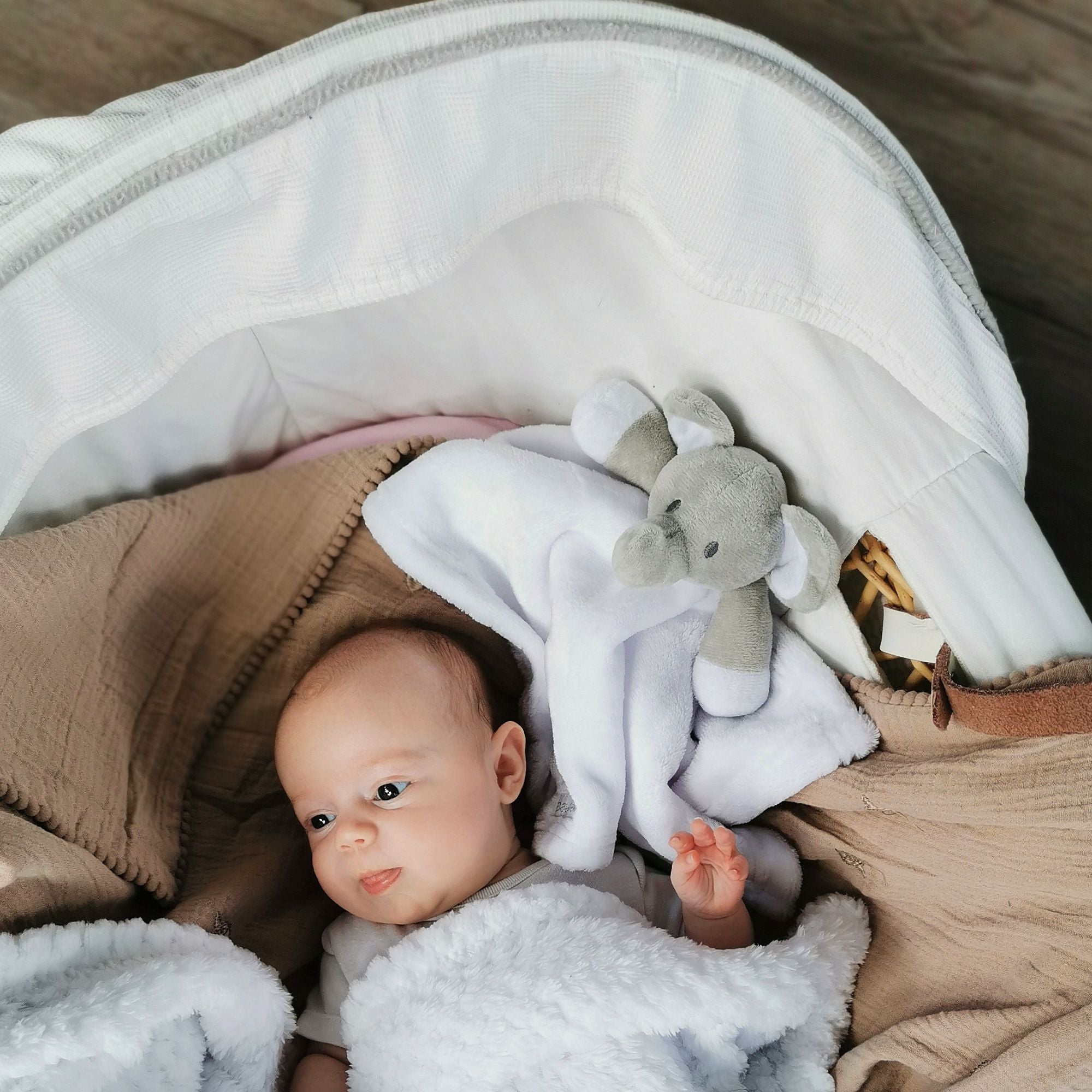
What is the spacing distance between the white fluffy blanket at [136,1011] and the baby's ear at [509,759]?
25cm

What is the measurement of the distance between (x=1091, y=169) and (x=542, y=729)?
Answer: 3.24 feet

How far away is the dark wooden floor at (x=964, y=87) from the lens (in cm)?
130

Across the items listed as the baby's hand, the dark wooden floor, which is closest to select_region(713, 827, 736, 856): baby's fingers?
the baby's hand

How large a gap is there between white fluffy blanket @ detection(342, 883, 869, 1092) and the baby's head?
47mm

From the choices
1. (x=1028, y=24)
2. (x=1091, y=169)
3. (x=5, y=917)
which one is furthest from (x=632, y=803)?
(x=1028, y=24)

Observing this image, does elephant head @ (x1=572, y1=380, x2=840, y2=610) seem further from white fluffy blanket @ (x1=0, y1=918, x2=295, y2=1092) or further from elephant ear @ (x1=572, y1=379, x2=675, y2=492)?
white fluffy blanket @ (x1=0, y1=918, x2=295, y2=1092)

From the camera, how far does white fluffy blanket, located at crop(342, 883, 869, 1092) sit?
806 millimetres

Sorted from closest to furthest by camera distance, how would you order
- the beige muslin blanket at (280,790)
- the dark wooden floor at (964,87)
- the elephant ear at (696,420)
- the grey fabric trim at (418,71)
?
the grey fabric trim at (418,71)
the beige muslin blanket at (280,790)
the elephant ear at (696,420)
the dark wooden floor at (964,87)

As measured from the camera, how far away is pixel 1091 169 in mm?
1321

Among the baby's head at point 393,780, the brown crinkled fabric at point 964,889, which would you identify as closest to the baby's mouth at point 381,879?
the baby's head at point 393,780

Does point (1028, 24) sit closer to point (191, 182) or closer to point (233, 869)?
point (191, 182)

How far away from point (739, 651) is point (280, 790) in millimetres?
475

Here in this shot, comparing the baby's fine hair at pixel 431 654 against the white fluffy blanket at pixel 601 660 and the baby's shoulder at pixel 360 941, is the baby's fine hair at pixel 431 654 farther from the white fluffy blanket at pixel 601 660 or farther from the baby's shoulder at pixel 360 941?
the baby's shoulder at pixel 360 941

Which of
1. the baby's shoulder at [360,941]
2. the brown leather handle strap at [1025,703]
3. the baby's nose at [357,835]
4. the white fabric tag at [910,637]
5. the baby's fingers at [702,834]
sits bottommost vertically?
the baby's shoulder at [360,941]
